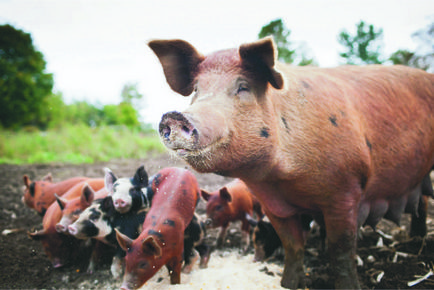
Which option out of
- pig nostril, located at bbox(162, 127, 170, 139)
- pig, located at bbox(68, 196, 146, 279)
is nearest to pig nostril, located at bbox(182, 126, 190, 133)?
pig nostril, located at bbox(162, 127, 170, 139)

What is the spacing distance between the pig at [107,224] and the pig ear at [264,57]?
2.29 meters

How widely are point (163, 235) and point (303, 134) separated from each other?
1.63m

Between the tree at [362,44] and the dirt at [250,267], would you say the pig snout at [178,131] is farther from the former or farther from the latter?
the tree at [362,44]

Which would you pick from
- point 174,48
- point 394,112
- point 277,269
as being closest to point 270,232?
point 277,269

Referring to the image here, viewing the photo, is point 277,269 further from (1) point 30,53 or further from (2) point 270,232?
(1) point 30,53

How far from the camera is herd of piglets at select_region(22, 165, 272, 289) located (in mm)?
2711

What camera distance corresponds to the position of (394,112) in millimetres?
2930

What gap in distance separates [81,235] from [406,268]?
12.2ft

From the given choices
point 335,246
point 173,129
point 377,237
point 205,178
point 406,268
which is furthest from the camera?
point 205,178

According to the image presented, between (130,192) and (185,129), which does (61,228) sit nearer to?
(130,192)

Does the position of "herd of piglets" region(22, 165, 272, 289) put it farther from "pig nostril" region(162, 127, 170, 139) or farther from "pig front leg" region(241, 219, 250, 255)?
"pig nostril" region(162, 127, 170, 139)

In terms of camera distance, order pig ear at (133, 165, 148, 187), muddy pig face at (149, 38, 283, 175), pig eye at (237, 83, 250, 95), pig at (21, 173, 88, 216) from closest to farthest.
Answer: muddy pig face at (149, 38, 283, 175)
pig eye at (237, 83, 250, 95)
pig ear at (133, 165, 148, 187)
pig at (21, 173, 88, 216)

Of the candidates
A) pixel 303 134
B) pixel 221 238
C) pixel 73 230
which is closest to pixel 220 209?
pixel 221 238

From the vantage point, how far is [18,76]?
1700 cm
